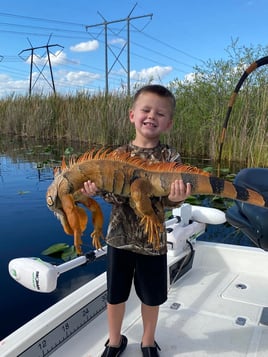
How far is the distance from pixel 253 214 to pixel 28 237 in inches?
142

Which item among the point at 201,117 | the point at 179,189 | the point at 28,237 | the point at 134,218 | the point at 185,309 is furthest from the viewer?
the point at 201,117

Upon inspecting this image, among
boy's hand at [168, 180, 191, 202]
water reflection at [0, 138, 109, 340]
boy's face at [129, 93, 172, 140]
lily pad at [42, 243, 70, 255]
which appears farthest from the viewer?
lily pad at [42, 243, 70, 255]

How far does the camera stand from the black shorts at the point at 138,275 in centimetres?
201

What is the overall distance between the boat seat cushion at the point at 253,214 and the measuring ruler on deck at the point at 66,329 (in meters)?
1.04

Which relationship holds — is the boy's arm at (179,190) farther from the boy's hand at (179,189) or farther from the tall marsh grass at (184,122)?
the tall marsh grass at (184,122)

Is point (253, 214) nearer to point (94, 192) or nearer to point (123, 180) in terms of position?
point (123, 180)

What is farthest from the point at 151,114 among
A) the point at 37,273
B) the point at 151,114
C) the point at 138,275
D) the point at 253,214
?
the point at 37,273

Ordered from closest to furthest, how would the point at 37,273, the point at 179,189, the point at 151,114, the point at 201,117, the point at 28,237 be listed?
the point at 179,189, the point at 151,114, the point at 37,273, the point at 28,237, the point at 201,117

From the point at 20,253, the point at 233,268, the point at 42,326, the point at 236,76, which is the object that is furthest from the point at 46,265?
the point at 236,76

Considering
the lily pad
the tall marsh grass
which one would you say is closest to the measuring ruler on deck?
the lily pad

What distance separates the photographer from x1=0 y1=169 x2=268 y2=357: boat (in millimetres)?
1986

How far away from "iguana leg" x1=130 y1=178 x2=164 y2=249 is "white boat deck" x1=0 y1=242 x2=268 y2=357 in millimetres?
763

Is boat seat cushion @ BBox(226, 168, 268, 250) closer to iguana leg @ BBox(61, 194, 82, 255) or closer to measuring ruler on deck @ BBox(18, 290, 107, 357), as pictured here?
iguana leg @ BBox(61, 194, 82, 255)

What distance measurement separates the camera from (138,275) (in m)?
2.05
